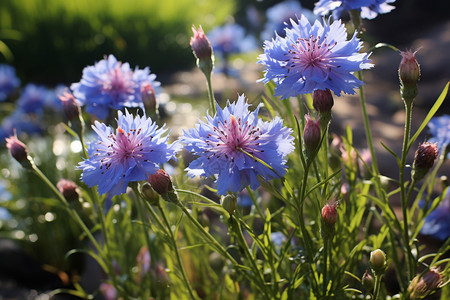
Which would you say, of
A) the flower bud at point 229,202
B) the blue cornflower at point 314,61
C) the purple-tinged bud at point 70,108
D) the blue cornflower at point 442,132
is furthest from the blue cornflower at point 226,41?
the flower bud at point 229,202

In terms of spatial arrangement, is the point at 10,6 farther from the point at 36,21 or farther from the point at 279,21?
the point at 279,21

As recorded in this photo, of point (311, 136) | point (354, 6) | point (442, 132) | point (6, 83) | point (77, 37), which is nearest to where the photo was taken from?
point (311, 136)

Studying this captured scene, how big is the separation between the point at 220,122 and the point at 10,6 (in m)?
4.32

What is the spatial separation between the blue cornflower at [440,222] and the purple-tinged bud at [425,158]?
0.48 meters

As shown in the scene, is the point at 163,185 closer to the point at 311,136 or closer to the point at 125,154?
the point at 125,154

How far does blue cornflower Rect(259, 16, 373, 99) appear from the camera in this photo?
82cm

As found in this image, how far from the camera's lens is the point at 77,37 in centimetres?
453

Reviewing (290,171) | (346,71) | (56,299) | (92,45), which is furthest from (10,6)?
(346,71)

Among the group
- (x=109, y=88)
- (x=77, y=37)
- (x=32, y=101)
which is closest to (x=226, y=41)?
(x=32, y=101)

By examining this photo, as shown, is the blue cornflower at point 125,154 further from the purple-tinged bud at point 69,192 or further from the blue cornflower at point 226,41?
the blue cornflower at point 226,41

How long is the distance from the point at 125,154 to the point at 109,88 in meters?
0.35

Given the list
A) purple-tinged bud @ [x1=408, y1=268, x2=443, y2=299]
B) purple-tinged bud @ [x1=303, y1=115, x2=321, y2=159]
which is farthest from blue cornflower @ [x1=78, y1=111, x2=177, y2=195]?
purple-tinged bud @ [x1=408, y1=268, x2=443, y2=299]

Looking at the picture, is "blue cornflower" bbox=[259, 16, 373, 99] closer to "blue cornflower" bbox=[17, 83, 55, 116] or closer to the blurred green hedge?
"blue cornflower" bbox=[17, 83, 55, 116]

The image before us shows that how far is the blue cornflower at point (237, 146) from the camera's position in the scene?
0.82m
